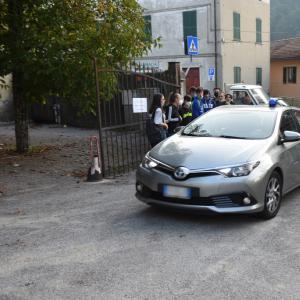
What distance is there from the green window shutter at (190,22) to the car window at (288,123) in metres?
23.8

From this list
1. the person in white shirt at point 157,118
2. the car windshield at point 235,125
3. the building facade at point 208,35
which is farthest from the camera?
the building facade at point 208,35

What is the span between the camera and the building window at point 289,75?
122ft

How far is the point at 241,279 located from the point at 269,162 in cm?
212

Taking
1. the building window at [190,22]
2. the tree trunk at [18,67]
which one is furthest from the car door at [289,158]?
the building window at [190,22]

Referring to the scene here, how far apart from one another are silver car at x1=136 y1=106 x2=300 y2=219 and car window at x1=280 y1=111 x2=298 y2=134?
0.02 metres

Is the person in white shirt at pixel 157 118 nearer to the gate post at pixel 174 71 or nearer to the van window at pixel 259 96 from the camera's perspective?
the gate post at pixel 174 71

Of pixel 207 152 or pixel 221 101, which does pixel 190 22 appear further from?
pixel 207 152

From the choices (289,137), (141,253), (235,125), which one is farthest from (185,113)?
(141,253)

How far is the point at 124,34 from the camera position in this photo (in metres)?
10.2

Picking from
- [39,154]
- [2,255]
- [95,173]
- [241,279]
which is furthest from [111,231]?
[39,154]

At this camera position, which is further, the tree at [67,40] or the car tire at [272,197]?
the tree at [67,40]

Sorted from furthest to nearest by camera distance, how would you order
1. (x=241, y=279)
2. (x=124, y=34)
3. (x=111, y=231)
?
(x=124, y=34) → (x=111, y=231) → (x=241, y=279)

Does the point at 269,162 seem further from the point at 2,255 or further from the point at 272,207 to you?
the point at 2,255

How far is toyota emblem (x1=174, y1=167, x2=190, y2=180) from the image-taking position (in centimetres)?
568
